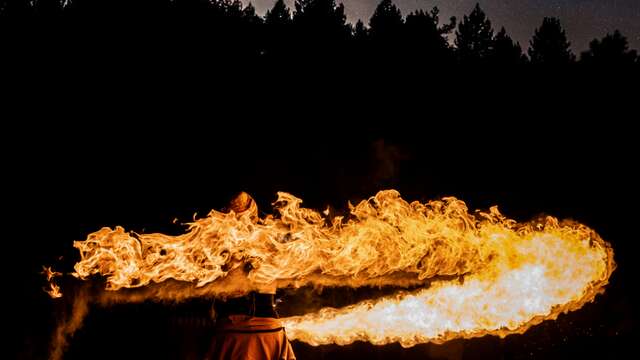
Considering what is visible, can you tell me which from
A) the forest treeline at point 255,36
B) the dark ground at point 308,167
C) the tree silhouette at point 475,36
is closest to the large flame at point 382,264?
the dark ground at point 308,167

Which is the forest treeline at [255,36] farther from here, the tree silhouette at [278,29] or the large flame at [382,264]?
the large flame at [382,264]

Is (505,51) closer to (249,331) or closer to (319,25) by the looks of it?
(319,25)

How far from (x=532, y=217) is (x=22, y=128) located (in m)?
8.57

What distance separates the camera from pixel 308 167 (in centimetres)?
1045

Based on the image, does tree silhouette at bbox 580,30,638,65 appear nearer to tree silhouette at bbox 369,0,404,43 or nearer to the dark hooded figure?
tree silhouette at bbox 369,0,404,43

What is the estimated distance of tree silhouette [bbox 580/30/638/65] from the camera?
465 inches

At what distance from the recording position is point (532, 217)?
10.2 metres

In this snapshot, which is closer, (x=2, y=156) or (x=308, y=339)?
(x=308, y=339)

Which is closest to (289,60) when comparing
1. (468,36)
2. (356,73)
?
(356,73)

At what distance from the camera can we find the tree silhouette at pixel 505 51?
12.3 meters

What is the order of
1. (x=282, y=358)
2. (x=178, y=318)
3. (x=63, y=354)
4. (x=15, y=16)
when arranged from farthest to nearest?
(x=15, y=16)
(x=178, y=318)
(x=63, y=354)
(x=282, y=358)

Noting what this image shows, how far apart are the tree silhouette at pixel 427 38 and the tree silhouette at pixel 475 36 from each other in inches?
11.6

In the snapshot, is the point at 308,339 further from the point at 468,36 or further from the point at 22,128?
the point at 468,36

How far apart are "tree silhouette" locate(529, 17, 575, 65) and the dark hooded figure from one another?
973 cm
